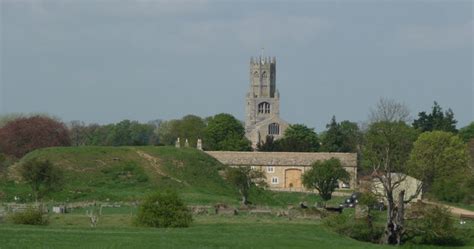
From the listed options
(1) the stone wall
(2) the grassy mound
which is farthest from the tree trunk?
(1) the stone wall

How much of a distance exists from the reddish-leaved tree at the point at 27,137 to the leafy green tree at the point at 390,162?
48267mm

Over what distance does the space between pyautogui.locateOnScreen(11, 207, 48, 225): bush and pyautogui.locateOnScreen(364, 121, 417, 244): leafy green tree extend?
15560mm

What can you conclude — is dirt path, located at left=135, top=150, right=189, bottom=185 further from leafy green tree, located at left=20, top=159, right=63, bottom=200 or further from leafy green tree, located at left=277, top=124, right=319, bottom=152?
leafy green tree, located at left=277, top=124, right=319, bottom=152

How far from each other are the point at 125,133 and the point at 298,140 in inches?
2546

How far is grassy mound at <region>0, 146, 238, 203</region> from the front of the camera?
233ft

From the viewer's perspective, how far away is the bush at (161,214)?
45.9m

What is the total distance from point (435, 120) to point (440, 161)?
45198 millimetres

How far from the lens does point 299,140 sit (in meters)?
136

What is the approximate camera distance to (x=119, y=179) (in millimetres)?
78438

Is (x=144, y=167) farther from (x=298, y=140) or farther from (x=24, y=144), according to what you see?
(x=298, y=140)

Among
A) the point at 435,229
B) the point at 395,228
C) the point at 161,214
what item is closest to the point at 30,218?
the point at 161,214

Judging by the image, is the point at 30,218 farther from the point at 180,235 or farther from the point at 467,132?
the point at 467,132

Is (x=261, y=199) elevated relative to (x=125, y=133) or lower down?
lower down

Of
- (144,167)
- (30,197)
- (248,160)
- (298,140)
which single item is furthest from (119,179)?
(298,140)
